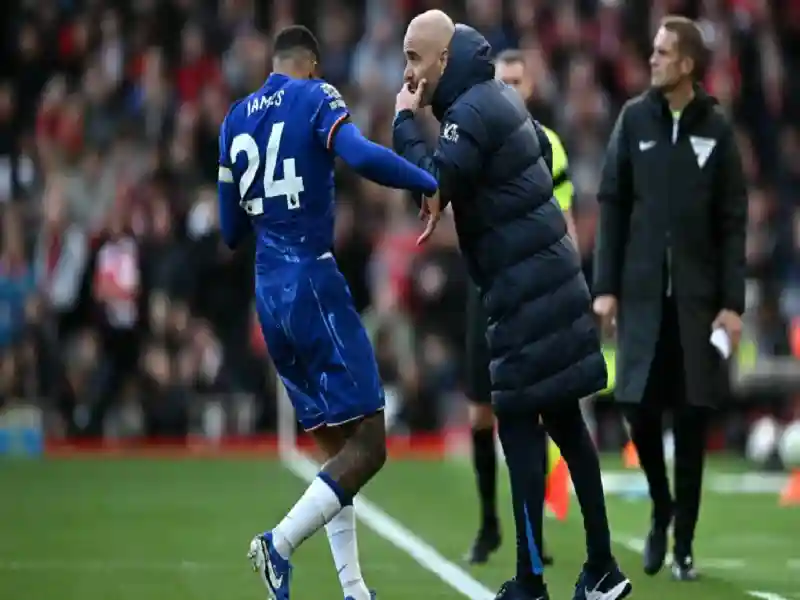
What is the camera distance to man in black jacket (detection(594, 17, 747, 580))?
29.9ft

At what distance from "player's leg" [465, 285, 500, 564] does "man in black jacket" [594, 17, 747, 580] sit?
2.53 ft

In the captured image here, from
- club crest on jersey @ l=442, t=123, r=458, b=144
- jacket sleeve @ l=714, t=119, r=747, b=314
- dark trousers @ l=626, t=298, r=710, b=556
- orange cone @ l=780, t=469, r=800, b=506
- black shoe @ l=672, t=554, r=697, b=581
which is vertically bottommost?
orange cone @ l=780, t=469, r=800, b=506

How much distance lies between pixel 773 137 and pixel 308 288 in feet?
49.5

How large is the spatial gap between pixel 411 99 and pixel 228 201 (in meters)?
0.94

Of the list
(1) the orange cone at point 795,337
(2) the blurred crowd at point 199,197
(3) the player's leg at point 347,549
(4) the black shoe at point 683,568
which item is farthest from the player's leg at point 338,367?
(2) the blurred crowd at point 199,197

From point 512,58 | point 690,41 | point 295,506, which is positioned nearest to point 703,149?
point 690,41

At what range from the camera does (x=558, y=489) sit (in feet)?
36.6

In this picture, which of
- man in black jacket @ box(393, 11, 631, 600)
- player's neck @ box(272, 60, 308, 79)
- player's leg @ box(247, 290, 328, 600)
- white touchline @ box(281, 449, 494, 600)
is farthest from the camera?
white touchline @ box(281, 449, 494, 600)

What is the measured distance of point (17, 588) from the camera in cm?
866

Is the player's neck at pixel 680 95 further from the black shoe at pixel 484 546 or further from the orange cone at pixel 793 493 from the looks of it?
the orange cone at pixel 793 493

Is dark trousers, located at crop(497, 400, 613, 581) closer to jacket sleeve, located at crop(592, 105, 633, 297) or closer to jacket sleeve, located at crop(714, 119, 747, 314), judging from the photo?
jacket sleeve, located at crop(714, 119, 747, 314)

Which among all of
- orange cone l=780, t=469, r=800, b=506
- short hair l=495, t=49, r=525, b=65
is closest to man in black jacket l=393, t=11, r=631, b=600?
short hair l=495, t=49, r=525, b=65

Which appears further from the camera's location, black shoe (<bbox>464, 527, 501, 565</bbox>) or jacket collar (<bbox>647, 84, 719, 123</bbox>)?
black shoe (<bbox>464, 527, 501, 565</bbox>)

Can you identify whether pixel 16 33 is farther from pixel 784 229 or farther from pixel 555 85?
Answer: pixel 784 229
